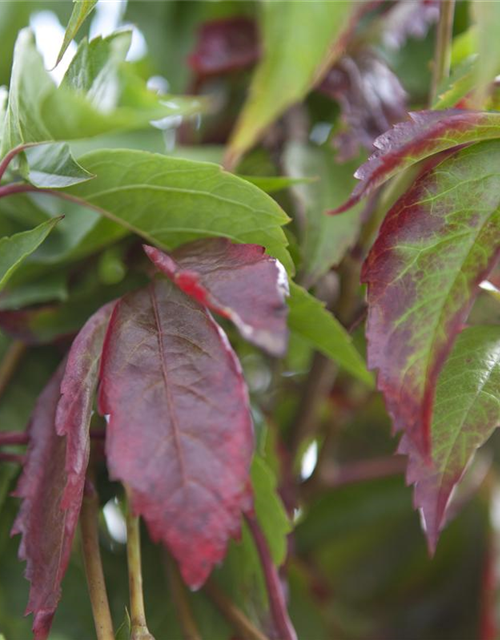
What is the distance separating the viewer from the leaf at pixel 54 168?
276mm

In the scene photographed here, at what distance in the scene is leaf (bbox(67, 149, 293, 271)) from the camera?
0.29 m

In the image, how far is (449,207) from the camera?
27 centimetres

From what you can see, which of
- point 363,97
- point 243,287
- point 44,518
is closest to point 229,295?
point 243,287

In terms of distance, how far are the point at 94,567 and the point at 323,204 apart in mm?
213

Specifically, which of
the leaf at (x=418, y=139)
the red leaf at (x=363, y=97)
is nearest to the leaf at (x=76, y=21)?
the leaf at (x=418, y=139)

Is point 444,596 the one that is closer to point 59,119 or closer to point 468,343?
point 468,343

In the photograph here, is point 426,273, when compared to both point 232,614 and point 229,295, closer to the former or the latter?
point 229,295

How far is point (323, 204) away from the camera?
41cm

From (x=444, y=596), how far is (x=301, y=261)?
0.42m

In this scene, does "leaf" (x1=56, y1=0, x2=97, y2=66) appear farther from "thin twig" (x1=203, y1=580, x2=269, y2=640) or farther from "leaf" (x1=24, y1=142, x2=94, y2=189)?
"thin twig" (x1=203, y1=580, x2=269, y2=640)

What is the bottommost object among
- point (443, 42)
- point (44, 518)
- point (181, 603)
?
point (181, 603)

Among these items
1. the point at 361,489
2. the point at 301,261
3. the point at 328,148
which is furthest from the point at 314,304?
the point at 361,489

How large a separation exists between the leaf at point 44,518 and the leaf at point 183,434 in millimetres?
35

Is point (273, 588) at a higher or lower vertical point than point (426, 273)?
lower
